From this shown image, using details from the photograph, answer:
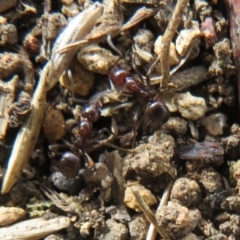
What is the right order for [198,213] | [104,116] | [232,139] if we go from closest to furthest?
[198,213] → [232,139] → [104,116]

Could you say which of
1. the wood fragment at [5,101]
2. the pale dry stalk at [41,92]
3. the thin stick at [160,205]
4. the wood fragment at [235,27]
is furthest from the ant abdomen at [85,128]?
the wood fragment at [235,27]

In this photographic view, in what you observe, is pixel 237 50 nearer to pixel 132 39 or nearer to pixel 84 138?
pixel 132 39

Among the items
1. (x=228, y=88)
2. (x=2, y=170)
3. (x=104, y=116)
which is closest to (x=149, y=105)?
(x=104, y=116)

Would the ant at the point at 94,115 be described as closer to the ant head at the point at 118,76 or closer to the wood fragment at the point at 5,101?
the ant head at the point at 118,76

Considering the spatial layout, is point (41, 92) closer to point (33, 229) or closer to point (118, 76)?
point (118, 76)

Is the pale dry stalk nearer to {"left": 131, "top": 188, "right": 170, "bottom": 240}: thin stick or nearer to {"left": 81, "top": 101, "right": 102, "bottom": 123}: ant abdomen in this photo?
{"left": 81, "top": 101, "right": 102, "bottom": 123}: ant abdomen

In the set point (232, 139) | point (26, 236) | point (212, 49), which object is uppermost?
point (212, 49)
